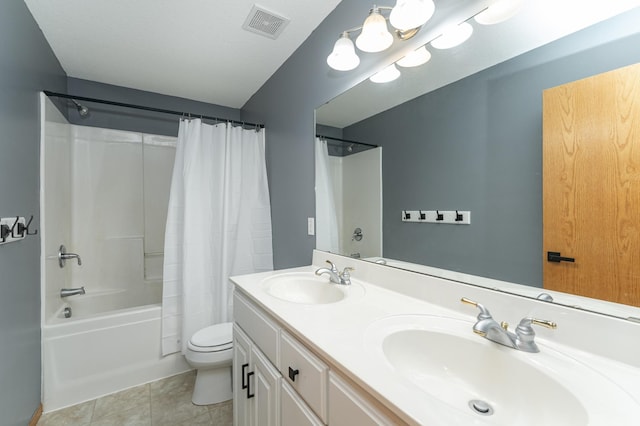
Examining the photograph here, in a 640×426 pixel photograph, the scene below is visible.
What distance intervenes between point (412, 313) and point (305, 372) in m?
0.40

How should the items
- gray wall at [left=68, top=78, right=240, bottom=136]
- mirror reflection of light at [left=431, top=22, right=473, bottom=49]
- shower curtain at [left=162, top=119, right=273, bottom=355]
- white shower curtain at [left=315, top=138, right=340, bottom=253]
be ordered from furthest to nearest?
gray wall at [left=68, top=78, right=240, bottom=136] < shower curtain at [left=162, top=119, right=273, bottom=355] < white shower curtain at [left=315, top=138, right=340, bottom=253] < mirror reflection of light at [left=431, top=22, right=473, bottom=49]

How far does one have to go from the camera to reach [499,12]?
0.86 m

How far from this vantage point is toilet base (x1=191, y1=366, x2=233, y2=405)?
1.73 m

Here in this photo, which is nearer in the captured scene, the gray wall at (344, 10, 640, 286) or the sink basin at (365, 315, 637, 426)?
the sink basin at (365, 315, 637, 426)

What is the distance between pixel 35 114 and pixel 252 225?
1.51m

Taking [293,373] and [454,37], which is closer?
[293,373]

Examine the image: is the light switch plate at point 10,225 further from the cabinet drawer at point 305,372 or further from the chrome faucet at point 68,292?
the cabinet drawer at point 305,372

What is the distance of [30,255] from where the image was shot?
1511 mm

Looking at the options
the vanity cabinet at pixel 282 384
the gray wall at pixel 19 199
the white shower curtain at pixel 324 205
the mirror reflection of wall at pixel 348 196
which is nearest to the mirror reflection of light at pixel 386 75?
the mirror reflection of wall at pixel 348 196

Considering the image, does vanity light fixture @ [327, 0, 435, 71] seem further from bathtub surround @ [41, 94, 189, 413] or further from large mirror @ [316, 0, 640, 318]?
bathtub surround @ [41, 94, 189, 413]

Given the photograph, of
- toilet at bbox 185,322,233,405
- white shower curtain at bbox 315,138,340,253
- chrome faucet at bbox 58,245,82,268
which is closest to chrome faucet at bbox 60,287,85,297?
chrome faucet at bbox 58,245,82,268

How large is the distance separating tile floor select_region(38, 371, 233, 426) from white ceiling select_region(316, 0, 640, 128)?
2010mm

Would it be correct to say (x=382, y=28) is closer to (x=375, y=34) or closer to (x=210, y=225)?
(x=375, y=34)

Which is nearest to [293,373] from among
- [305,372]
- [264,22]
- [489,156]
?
[305,372]
